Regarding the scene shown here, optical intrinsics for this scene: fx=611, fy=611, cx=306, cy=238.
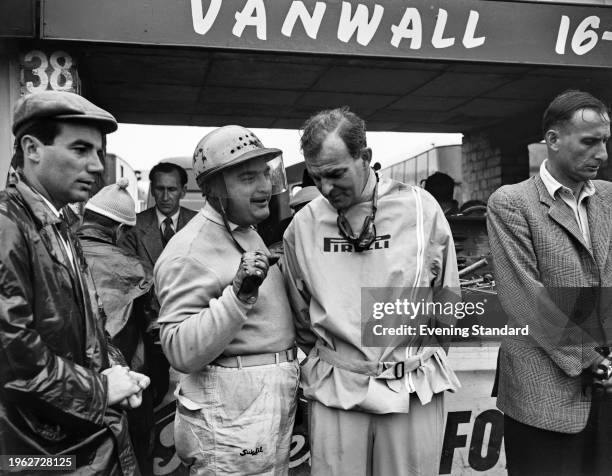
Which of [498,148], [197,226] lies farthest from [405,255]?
[498,148]

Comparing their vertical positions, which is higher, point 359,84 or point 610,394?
point 359,84

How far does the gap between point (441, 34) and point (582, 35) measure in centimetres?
102

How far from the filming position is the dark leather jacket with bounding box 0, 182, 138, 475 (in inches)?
58.9

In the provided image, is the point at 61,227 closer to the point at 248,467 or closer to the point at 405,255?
the point at 248,467

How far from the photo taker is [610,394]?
7.38 ft

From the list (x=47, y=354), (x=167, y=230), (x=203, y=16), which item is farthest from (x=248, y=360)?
(x=167, y=230)

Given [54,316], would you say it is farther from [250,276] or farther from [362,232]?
[362,232]

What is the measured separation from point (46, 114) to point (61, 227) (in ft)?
1.10

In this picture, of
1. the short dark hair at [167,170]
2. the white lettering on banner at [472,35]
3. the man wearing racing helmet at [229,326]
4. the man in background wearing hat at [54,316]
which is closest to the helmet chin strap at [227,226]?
the man wearing racing helmet at [229,326]

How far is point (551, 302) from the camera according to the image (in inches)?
86.9

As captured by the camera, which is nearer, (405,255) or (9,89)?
(405,255)

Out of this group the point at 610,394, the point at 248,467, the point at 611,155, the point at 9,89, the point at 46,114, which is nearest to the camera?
the point at 46,114

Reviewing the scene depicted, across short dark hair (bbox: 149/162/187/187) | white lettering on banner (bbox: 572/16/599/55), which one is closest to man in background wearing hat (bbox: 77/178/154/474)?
short dark hair (bbox: 149/162/187/187)

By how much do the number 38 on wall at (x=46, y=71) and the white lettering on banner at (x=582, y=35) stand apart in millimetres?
3232
